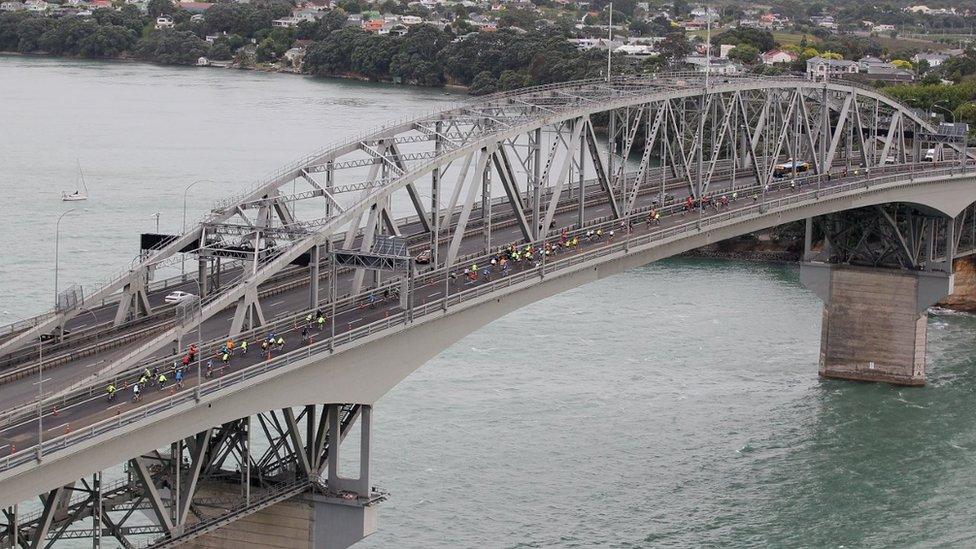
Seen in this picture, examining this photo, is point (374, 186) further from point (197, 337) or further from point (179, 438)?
point (179, 438)

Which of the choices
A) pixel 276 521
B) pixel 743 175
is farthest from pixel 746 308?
pixel 276 521

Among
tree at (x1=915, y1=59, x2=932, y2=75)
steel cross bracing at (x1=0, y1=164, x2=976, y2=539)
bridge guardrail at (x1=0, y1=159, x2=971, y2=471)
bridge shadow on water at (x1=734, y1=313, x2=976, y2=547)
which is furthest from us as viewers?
tree at (x1=915, y1=59, x2=932, y2=75)

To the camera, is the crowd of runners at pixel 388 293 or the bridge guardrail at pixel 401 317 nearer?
the bridge guardrail at pixel 401 317

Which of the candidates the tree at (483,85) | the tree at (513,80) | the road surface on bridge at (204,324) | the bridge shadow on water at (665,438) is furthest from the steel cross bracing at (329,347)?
the tree at (483,85)

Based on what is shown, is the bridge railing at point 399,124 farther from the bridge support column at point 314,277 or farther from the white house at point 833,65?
the white house at point 833,65

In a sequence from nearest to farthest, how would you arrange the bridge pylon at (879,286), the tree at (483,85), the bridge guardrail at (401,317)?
the bridge guardrail at (401,317), the bridge pylon at (879,286), the tree at (483,85)

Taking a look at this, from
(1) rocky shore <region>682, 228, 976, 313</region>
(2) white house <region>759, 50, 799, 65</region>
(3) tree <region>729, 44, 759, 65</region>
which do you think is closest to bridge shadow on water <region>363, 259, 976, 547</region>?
(1) rocky shore <region>682, 228, 976, 313</region>

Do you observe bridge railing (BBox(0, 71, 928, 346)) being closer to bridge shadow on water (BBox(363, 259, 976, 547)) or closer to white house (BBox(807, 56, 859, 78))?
bridge shadow on water (BBox(363, 259, 976, 547))

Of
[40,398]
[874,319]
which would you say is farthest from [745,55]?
[40,398]
